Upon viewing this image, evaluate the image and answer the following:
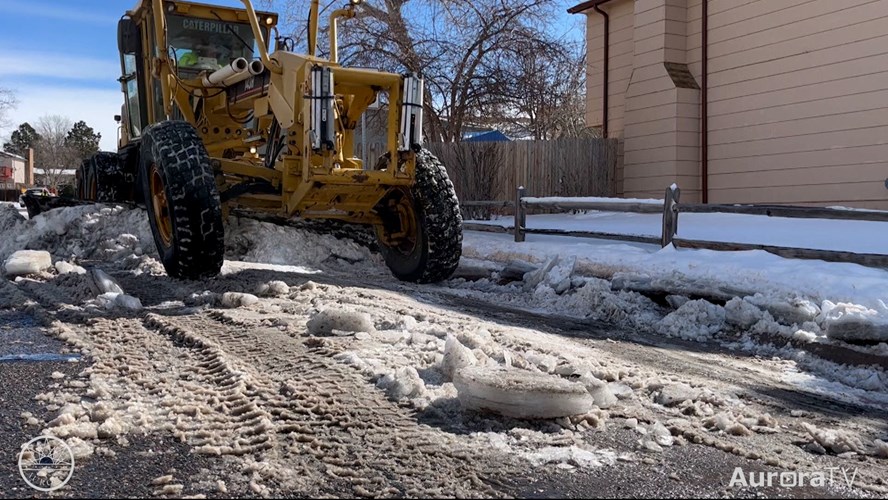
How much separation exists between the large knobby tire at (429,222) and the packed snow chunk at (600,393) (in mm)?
4272

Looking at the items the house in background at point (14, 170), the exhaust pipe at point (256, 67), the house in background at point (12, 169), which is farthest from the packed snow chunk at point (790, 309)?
the house in background at point (12, 169)

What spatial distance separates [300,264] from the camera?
392 inches

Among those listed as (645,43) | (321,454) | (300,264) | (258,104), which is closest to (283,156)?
(258,104)

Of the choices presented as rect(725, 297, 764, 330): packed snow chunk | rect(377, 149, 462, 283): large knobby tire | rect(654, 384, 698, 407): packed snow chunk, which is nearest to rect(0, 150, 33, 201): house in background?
rect(377, 149, 462, 283): large knobby tire

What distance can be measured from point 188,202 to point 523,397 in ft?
14.2

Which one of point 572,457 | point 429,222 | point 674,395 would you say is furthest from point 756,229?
point 572,457

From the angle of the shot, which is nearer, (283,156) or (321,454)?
(321,454)

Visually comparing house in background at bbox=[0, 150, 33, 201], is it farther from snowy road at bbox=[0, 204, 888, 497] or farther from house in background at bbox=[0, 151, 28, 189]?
snowy road at bbox=[0, 204, 888, 497]

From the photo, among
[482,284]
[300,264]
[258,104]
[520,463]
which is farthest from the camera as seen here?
[300,264]

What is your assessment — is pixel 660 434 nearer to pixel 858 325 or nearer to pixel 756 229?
pixel 858 325

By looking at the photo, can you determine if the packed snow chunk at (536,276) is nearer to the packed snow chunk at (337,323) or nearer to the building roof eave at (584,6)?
the packed snow chunk at (337,323)

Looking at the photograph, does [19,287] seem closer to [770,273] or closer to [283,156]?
[283,156]

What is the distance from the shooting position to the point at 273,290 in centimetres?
714

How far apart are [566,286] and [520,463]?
5228 millimetres
